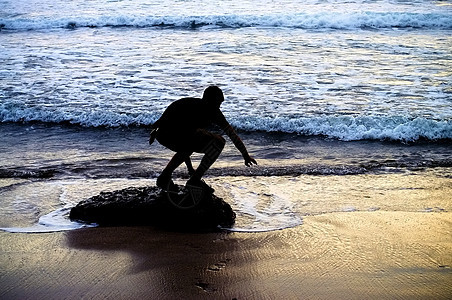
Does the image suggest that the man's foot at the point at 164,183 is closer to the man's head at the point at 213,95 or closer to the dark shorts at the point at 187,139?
the dark shorts at the point at 187,139

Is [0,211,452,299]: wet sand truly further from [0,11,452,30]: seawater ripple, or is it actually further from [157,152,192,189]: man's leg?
[0,11,452,30]: seawater ripple

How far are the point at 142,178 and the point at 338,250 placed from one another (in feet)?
11.2

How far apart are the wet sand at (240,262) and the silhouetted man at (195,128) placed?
2.54 ft

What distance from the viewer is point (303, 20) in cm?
2261

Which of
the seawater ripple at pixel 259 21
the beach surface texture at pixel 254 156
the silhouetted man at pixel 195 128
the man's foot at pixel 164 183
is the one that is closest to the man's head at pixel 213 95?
the silhouetted man at pixel 195 128

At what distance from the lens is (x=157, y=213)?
17.8 feet

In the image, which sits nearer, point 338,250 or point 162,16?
point 338,250

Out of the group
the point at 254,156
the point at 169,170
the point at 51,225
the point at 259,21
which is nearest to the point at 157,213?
the point at 169,170

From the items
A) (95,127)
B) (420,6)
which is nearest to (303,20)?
(420,6)

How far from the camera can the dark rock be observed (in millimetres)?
5371

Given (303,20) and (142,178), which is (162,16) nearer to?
(303,20)

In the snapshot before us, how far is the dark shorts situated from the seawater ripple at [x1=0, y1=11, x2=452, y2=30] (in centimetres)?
1769

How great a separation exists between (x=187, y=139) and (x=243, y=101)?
21.6 feet

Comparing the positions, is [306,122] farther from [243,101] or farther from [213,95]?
[213,95]
